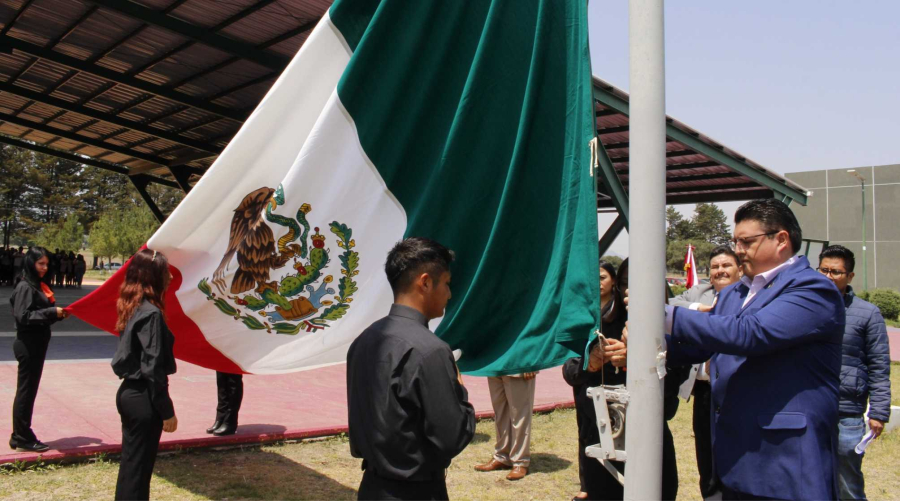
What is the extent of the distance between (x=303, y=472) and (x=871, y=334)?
441cm

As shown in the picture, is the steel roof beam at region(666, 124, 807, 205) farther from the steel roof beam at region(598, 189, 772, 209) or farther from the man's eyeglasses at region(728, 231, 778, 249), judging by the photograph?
the man's eyeglasses at region(728, 231, 778, 249)

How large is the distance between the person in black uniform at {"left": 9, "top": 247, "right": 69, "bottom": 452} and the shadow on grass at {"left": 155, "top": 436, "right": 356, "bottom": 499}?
1.07 m

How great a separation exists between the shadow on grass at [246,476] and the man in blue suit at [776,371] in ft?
11.7

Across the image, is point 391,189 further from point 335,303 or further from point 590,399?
point 590,399

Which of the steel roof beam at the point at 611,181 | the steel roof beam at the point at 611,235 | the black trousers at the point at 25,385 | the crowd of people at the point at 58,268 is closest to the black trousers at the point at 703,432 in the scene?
the black trousers at the point at 25,385

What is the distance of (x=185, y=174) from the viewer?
22172 millimetres

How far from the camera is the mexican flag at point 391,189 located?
278 centimetres

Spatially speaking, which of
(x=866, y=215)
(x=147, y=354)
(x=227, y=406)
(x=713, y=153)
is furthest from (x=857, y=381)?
(x=866, y=215)

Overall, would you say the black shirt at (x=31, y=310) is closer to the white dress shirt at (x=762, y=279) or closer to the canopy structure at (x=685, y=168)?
the white dress shirt at (x=762, y=279)

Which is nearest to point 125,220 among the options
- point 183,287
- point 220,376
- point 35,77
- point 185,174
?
point 185,174

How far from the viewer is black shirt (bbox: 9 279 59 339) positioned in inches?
223

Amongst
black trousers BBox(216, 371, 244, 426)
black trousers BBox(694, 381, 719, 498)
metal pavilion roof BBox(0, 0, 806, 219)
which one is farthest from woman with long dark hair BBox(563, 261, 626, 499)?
metal pavilion roof BBox(0, 0, 806, 219)

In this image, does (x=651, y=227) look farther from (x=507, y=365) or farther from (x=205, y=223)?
(x=205, y=223)

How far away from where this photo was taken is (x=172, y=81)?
14727mm
